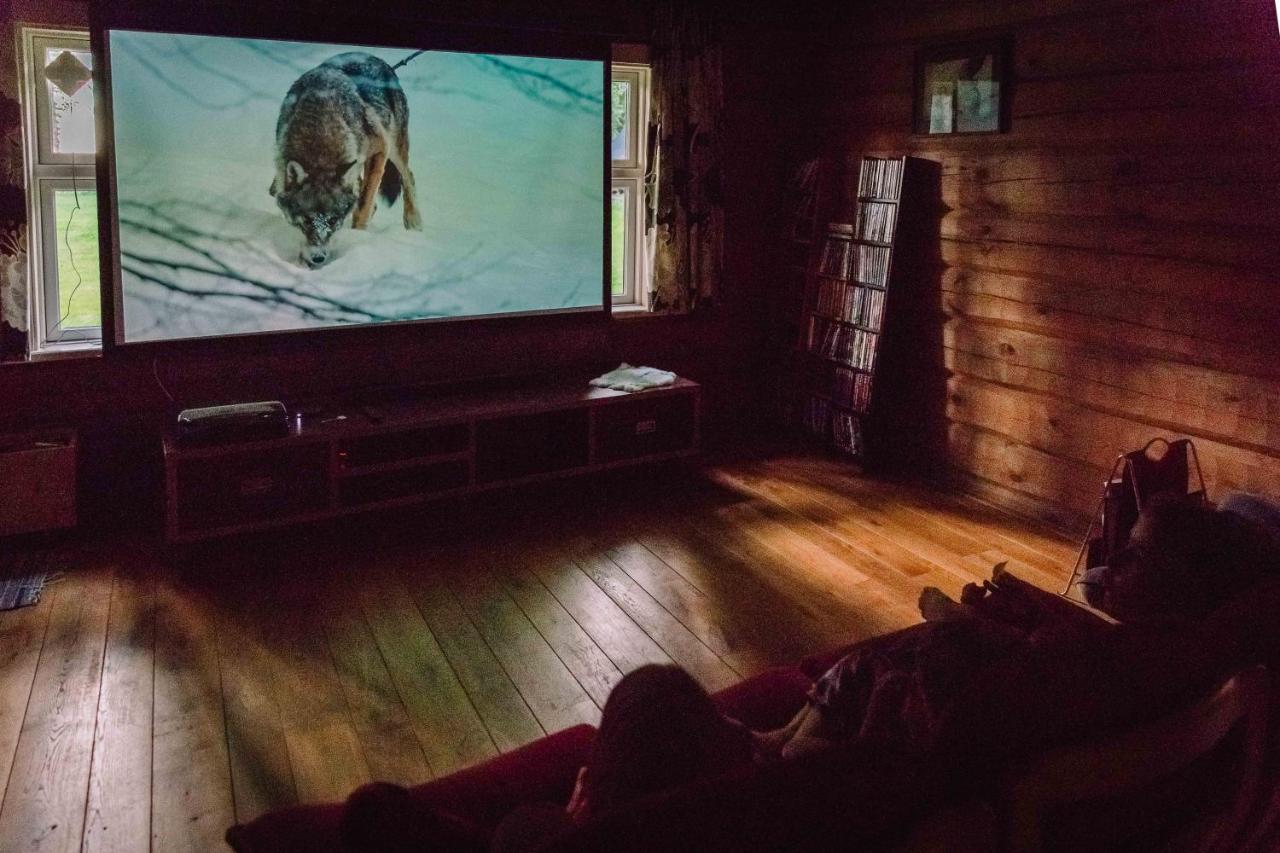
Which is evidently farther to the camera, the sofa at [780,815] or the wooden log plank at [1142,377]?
the wooden log plank at [1142,377]

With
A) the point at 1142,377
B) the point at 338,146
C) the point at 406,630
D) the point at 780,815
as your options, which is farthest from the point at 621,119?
the point at 780,815

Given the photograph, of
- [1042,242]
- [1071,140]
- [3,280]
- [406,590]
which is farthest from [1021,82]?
[3,280]

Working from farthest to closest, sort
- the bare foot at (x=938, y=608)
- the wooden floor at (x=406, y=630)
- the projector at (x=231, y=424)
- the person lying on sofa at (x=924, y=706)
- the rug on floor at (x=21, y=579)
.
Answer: the projector at (x=231, y=424), the rug on floor at (x=21, y=579), the wooden floor at (x=406, y=630), the bare foot at (x=938, y=608), the person lying on sofa at (x=924, y=706)

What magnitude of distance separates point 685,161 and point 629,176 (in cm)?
29

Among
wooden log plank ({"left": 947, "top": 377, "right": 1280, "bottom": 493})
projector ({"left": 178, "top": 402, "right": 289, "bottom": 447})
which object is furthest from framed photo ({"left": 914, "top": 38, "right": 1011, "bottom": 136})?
projector ({"left": 178, "top": 402, "right": 289, "bottom": 447})

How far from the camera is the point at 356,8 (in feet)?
13.1

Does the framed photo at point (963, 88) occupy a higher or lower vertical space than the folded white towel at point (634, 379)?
higher

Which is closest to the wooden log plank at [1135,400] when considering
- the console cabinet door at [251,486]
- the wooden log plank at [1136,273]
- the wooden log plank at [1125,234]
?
the wooden log plank at [1136,273]

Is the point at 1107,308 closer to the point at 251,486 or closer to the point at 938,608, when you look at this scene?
the point at 938,608

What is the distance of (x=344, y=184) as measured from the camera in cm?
399

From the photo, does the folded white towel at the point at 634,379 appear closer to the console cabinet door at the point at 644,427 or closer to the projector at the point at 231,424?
the console cabinet door at the point at 644,427

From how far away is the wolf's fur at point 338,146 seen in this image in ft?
12.7

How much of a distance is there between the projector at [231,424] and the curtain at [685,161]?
197 cm

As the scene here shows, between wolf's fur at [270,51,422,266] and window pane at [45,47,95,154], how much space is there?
2.17ft
